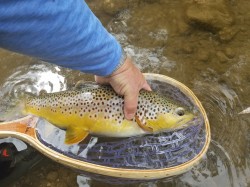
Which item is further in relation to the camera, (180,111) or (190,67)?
(190,67)

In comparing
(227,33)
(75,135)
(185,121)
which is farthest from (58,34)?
(227,33)

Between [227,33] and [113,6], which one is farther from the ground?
[113,6]

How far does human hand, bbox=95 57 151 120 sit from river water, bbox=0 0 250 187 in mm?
645

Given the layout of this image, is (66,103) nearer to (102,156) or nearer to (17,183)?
(102,156)

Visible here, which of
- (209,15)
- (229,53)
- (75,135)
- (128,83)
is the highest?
(128,83)

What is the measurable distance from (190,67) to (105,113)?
3.79 ft

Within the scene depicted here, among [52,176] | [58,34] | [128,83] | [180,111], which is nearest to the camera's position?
[58,34]

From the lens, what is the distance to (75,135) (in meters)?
2.19

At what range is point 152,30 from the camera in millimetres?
3393

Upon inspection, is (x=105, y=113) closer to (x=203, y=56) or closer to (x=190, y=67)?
(x=190, y=67)

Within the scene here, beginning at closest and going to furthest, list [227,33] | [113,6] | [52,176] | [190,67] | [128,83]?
[128,83] < [52,176] < [190,67] < [227,33] < [113,6]

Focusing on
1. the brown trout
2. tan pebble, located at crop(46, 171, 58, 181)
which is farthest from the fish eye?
tan pebble, located at crop(46, 171, 58, 181)

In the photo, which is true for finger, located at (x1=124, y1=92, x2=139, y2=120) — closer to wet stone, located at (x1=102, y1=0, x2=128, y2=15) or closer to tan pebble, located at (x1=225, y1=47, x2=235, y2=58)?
tan pebble, located at (x1=225, y1=47, x2=235, y2=58)

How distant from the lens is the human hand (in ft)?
6.18
